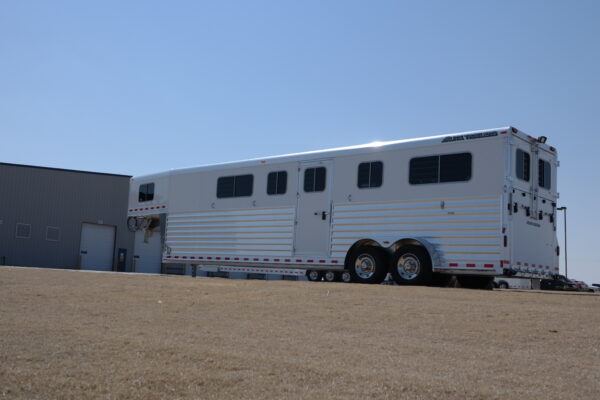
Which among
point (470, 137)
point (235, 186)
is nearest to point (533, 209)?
point (470, 137)

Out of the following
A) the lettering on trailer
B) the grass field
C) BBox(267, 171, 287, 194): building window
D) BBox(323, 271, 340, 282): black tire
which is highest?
the lettering on trailer

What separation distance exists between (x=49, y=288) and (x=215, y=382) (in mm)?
7289

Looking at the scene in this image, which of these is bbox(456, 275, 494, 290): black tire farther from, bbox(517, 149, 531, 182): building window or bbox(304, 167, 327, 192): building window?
bbox(304, 167, 327, 192): building window

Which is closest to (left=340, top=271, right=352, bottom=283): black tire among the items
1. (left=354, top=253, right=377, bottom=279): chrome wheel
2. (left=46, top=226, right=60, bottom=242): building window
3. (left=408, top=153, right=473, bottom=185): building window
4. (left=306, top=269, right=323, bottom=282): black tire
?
(left=306, top=269, right=323, bottom=282): black tire

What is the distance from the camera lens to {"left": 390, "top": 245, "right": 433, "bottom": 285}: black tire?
47.1 ft

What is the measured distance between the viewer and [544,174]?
15.2m

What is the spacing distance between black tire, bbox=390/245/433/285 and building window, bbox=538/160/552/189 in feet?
10.3

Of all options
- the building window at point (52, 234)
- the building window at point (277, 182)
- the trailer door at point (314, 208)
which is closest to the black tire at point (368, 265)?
the trailer door at point (314, 208)

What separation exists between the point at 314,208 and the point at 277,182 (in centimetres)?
146

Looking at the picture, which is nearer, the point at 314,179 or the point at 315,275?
the point at 314,179

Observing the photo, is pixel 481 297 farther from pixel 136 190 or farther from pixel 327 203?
pixel 136 190

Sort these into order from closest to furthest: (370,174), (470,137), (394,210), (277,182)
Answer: (470,137)
(394,210)
(370,174)
(277,182)

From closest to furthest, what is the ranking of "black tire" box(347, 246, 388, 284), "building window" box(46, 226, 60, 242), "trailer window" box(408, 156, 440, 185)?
"trailer window" box(408, 156, 440, 185), "black tire" box(347, 246, 388, 284), "building window" box(46, 226, 60, 242)

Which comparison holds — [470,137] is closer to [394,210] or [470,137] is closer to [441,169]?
[441,169]
